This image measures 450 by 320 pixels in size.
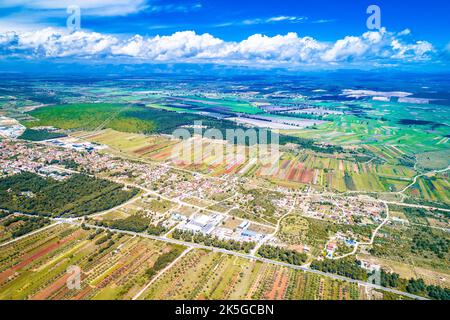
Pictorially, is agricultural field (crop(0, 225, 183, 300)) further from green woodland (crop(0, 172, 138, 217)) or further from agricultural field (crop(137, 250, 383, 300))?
green woodland (crop(0, 172, 138, 217))

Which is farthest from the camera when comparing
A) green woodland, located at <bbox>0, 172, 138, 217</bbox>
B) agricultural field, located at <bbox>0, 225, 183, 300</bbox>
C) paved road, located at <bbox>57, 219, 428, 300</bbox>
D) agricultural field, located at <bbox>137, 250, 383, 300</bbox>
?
green woodland, located at <bbox>0, 172, 138, 217</bbox>

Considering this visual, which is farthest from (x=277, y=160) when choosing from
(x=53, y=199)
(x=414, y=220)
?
(x=53, y=199)

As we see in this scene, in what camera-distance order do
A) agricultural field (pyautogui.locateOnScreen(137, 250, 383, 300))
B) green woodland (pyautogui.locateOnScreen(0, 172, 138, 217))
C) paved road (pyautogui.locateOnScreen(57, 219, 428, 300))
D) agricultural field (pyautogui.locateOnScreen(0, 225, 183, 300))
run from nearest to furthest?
agricultural field (pyautogui.locateOnScreen(137, 250, 383, 300)), agricultural field (pyautogui.locateOnScreen(0, 225, 183, 300)), paved road (pyautogui.locateOnScreen(57, 219, 428, 300)), green woodland (pyautogui.locateOnScreen(0, 172, 138, 217))

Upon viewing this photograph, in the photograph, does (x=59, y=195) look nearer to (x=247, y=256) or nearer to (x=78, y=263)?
(x=78, y=263)

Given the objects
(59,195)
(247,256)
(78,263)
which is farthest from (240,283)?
(59,195)

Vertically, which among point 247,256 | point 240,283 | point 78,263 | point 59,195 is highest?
point 59,195

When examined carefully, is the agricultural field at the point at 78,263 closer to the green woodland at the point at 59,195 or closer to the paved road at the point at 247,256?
the paved road at the point at 247,256

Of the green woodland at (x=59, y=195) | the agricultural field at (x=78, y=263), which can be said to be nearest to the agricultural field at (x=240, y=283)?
the agricultural field at (x=78, y=263)

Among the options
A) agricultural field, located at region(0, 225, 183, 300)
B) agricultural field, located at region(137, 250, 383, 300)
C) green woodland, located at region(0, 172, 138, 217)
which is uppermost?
green woodland, located at region(0, 172, 138, 217)

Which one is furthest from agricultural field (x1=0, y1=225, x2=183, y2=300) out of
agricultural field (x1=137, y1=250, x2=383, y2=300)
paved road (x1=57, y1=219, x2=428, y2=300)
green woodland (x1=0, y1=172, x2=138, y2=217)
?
green woodland (x1=0, y1=172, x2=138, y2=217)

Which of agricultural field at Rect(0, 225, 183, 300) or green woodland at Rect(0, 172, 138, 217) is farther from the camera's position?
green woodland at Rect(0, 172, 138, 217)
